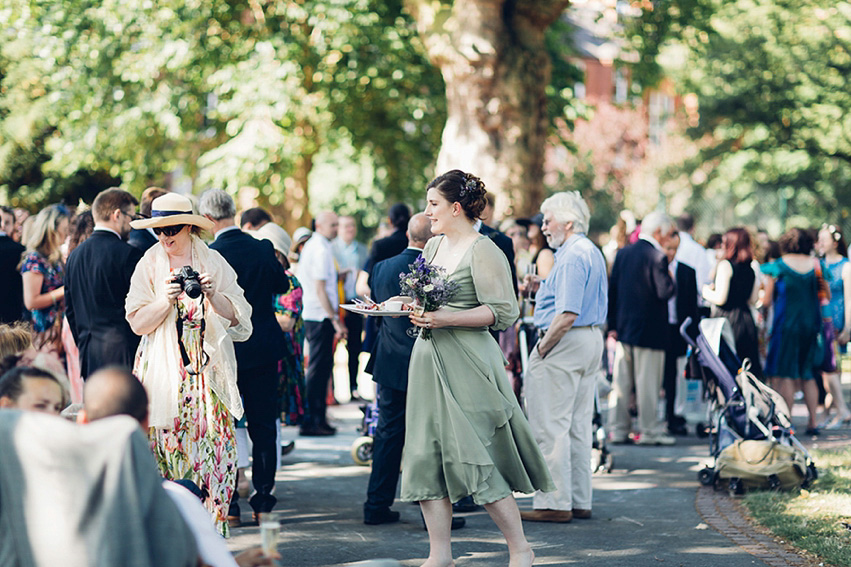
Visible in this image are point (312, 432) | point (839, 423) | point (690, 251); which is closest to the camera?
point (312, 432)

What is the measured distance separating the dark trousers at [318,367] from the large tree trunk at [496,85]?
148 inches

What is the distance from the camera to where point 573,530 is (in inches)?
275

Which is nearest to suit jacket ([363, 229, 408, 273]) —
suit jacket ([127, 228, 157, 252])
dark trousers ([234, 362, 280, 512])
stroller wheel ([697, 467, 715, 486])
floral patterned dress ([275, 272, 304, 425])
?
floral patterned dress ([275, 272, 304, 425])

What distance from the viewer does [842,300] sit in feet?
43.1

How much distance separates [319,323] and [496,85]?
462cm

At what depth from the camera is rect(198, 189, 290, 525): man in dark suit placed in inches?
269

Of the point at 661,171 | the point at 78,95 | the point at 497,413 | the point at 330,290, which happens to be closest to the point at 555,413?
the point at 497,413

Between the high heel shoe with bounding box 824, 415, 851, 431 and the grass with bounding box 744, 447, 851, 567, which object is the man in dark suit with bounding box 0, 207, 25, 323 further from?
the high heel shoe with bounding box 824, 415, 851, 431

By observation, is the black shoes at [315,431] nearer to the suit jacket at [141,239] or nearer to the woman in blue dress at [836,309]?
the suit jacket at [141,239]

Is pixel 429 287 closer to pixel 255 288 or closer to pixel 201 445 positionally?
pixel 201 445

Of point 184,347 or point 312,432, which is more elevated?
point 184,347

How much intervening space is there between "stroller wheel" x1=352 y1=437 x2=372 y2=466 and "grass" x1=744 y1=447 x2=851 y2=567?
326cm

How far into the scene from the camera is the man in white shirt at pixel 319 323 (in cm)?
1100

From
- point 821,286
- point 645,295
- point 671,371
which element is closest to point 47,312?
point 645,295
